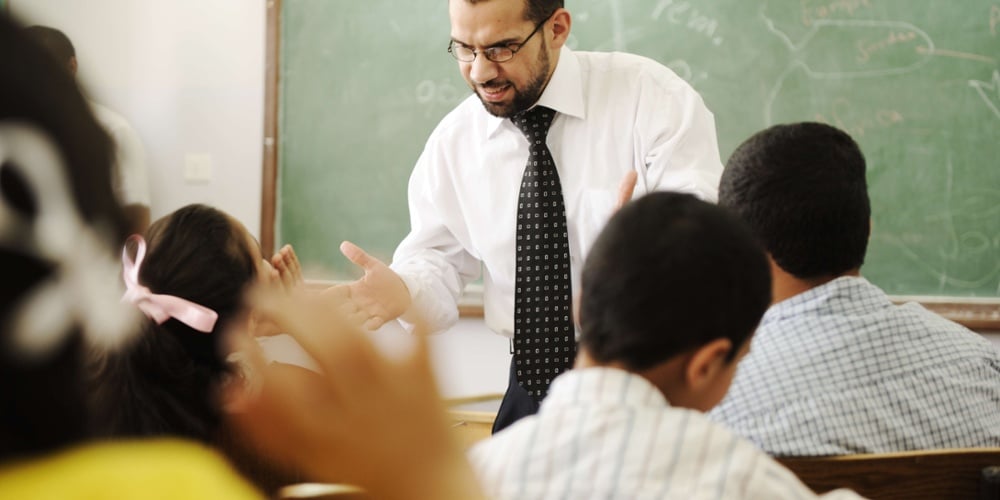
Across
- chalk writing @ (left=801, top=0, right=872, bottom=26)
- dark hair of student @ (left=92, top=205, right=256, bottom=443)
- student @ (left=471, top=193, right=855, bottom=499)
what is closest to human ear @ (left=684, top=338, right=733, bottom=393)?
student @ (left=471, top=193, right=855, bottom=499)

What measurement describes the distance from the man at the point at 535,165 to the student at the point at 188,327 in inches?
24.8

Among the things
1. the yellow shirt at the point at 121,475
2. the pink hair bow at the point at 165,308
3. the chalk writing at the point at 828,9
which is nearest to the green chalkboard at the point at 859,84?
the chalk writing at the point at 828,9

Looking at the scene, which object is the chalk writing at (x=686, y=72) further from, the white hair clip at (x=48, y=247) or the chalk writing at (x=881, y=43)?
the white hair clip at (x=48, y=247)

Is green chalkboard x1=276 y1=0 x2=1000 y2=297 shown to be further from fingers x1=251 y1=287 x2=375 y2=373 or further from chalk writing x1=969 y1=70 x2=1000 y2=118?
fingers x1=251 y1=287 x2=375 y2=373

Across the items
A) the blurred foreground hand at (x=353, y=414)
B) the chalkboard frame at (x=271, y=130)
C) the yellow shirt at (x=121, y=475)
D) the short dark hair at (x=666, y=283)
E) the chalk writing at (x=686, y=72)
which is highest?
the blurred foreground hand at (x=353, y=414)

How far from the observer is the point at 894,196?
320 cm

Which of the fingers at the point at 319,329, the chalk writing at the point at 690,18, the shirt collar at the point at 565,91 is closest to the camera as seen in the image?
the fingers at the point at 319,329

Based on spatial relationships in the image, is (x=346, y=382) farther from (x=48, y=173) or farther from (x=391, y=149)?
(x=391, y=149)

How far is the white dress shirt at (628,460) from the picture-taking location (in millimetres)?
968

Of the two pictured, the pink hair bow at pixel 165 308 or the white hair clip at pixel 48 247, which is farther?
the pink hair bow at pixel 165 308

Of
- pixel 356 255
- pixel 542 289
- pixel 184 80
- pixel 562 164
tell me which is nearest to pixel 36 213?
pixel 356 255

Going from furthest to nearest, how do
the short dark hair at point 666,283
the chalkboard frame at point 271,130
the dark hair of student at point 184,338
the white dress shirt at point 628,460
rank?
the chalkboard frame at point 271,130, the dark hair of student at point 184,338, the short dark hair at point 666,283, the white dress shirt at point 628,460

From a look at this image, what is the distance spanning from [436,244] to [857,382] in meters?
1.32

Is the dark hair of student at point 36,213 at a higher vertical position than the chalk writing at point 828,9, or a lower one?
higher
